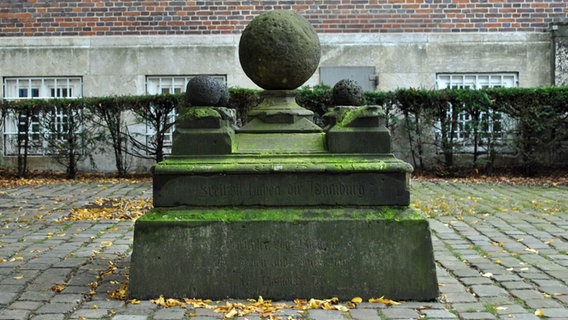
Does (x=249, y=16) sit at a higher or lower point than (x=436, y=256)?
higher

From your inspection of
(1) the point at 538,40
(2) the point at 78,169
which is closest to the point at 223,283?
(2) the point at 78,169

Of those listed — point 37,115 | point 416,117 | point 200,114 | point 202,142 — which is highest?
point 37,115

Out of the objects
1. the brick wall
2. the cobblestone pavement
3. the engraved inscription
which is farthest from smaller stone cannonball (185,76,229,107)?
the brick wall

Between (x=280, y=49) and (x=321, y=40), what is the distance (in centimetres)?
778

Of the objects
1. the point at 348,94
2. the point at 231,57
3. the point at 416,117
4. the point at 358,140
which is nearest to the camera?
the point at 358,140

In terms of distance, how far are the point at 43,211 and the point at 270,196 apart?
185 inches

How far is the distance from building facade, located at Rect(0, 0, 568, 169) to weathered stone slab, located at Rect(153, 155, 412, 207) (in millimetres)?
8208

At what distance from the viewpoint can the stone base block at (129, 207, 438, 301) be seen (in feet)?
14.2

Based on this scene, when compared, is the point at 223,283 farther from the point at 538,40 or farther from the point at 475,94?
the point at 538,40

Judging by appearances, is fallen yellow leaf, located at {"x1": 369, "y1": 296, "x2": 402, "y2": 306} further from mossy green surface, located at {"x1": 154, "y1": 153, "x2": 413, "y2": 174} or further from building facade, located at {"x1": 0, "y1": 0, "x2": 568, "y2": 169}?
building facade, located at {"x1": 0, "y1": 0, "x2": 568, "y2": 169}

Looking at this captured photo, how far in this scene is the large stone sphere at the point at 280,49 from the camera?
15.9 ft

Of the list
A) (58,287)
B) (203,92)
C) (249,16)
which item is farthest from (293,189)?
(249,16)

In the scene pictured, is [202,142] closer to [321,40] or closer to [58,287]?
[58,287]

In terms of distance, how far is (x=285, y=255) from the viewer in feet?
14.4
